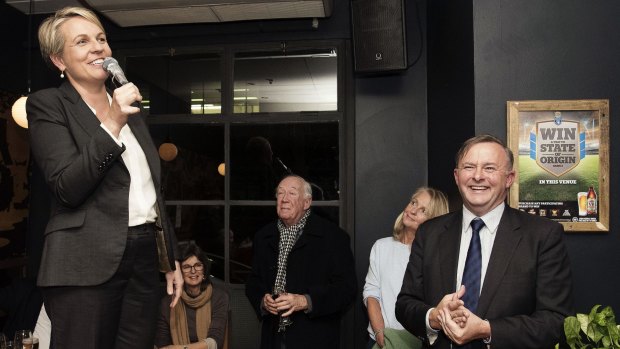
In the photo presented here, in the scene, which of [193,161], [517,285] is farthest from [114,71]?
[193,161]

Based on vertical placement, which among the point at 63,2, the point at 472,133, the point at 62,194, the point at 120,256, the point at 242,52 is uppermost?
the point at 63,2

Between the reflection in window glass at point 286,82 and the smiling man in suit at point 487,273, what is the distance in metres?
2.20

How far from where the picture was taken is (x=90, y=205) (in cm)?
134

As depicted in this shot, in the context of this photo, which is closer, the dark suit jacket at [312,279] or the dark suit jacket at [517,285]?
the dark suit jacket at [517,285]

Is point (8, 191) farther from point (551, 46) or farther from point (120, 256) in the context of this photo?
point (551, 46)

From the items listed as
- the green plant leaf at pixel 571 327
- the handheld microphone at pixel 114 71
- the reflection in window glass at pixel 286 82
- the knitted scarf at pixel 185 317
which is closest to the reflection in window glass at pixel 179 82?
the reflection in window glass at pixel 286 82

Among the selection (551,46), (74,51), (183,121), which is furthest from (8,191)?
(551,46)

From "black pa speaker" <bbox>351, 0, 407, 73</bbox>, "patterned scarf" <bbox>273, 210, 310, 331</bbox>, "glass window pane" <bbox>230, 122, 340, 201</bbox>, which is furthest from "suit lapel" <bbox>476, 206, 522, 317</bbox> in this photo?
"glass window pane" <bbox>230, 122, 340, 201</bbox>

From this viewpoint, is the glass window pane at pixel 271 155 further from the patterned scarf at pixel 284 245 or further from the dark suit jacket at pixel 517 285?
the dark suit jacket at pixel 517 285

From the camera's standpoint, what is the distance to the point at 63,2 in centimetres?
421

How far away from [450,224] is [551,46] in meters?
1.12

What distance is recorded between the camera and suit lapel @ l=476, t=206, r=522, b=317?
1818 millimetres

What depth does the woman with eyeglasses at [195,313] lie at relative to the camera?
336 centimetres

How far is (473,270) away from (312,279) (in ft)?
5.05
